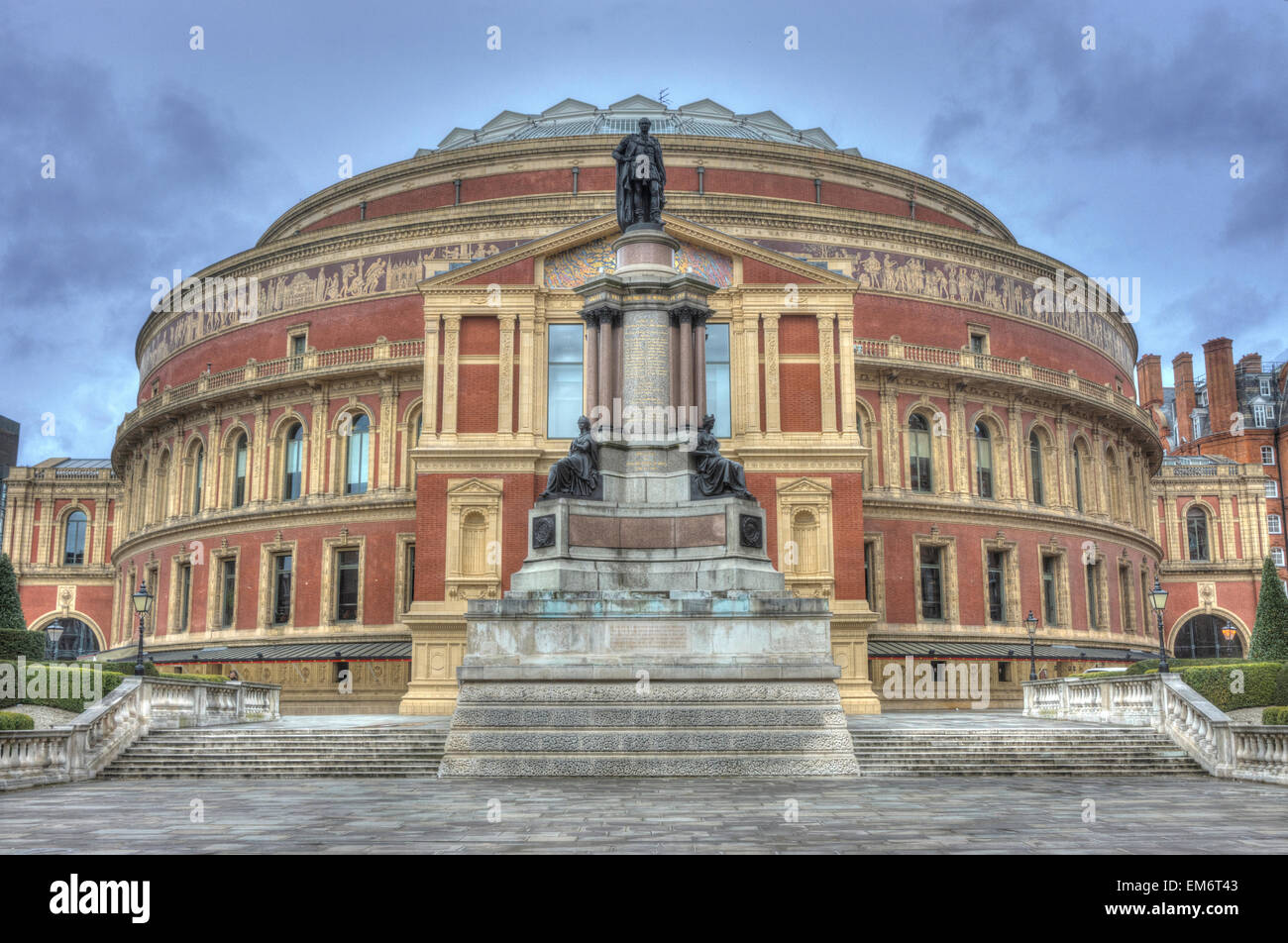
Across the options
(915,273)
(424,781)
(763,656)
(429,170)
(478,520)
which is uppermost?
(429,170)

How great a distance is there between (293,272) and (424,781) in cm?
3813

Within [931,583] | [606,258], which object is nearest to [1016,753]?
[606,258]

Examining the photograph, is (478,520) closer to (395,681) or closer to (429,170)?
(395,681)

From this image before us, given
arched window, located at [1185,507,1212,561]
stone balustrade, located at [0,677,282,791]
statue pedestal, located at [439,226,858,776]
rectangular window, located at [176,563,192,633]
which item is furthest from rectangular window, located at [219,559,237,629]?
arched window, located at [1185,507,1212,561]

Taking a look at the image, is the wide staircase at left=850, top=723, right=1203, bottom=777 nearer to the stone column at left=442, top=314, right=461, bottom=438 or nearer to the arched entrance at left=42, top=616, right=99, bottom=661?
the stone column at left=442, top=314, right=461, bottom=438

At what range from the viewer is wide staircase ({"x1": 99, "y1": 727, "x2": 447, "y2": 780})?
2073cm

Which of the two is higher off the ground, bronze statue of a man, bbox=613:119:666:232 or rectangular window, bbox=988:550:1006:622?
bronze statue of a man, bbox=613:119:666:232

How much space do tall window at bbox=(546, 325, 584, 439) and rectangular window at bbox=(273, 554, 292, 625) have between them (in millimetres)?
16008

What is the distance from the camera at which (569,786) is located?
17422 millimetres

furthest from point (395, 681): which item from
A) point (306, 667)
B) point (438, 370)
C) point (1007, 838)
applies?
point (1007, 838)

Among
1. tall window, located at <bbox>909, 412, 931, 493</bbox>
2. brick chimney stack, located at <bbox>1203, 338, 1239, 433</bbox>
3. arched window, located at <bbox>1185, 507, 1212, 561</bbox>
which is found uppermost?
brick chimney stack, located at <bbox>1203, 338, 1239, 433</bbox>

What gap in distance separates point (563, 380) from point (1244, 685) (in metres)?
→ 21.7

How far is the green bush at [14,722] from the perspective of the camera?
19.1 metres
